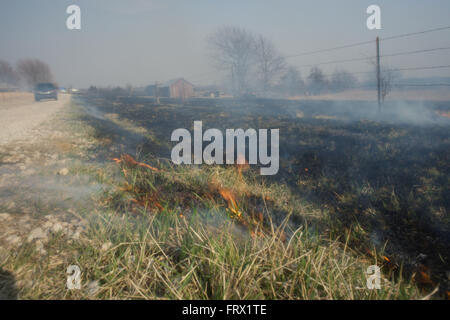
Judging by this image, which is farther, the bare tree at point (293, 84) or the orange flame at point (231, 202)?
the bare tree at point (293, 84)

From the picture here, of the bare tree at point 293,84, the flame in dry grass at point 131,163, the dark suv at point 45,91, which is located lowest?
the flame in dry grass at point 131,163

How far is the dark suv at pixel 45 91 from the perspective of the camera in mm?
23622

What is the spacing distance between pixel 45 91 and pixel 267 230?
28.5 metres

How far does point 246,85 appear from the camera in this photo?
3806cm

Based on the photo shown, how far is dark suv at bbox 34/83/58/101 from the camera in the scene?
23.6m

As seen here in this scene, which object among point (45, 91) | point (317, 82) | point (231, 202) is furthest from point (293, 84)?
point (231, 202)

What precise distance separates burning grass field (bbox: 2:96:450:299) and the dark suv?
24.1 m

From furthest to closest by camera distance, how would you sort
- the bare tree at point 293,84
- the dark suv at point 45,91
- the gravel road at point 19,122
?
the bare tree at point 293,84 < the dark suv at point 45,91 < the gravel road at point 19,122

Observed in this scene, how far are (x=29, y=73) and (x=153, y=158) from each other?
96.7 feet

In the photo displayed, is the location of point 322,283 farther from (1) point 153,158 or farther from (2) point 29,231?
(1) point 153,158

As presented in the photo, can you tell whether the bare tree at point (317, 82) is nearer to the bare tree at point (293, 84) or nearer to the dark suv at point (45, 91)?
the bare tree at point (293, 84)

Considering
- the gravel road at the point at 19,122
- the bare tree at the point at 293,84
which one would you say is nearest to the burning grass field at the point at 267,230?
the gravel road at the point at 19,122

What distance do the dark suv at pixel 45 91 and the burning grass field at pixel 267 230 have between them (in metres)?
24.1

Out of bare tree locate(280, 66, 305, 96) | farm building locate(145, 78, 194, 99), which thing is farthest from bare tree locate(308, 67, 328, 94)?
farm building locate(145, 78, 194, 99)
